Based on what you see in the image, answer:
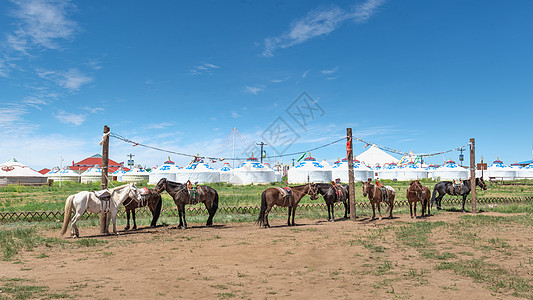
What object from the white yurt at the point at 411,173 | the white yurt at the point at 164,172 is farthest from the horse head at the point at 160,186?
the white yurt at the point at 411,173

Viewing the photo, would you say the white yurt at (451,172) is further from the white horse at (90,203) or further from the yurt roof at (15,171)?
the yurt roof at (15,171)

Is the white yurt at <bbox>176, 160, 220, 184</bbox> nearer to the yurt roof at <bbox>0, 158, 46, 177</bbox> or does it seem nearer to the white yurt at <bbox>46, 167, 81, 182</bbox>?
the white yurt at <bbox>46, 167, 81, 182</bbox>

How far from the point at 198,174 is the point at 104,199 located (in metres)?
48.4

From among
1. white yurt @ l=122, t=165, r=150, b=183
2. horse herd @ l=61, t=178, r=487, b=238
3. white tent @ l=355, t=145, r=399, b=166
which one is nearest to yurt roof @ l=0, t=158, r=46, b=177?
white yurt @ l=122, t=165, r=150, b=183

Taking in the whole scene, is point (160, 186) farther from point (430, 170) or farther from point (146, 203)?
point (430, 170)

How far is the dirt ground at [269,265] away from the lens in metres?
6.87

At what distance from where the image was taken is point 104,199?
45.5 ft

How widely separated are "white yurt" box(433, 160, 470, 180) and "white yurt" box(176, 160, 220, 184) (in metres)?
50.0

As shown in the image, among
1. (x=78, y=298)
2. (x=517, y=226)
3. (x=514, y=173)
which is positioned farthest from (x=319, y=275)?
(x=514, y=173)

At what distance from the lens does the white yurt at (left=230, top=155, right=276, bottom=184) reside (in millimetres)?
62000

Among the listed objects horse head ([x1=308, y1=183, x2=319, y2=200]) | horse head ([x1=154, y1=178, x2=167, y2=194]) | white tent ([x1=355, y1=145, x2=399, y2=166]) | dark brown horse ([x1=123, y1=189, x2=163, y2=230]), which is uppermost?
white tent ([x1=355, y1=145, x2=399, y2=166])

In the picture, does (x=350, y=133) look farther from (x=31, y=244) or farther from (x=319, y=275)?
(x=31, y=244)

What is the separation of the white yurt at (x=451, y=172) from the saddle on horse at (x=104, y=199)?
7585 centimetres

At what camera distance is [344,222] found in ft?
58.2
